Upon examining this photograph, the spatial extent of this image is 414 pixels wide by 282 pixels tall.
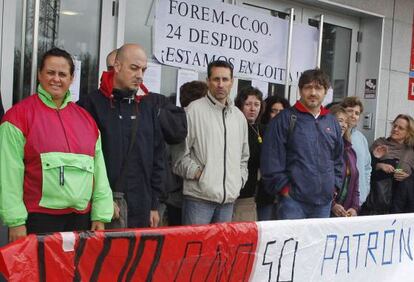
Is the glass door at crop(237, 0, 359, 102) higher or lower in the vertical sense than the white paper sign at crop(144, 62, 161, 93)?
higher

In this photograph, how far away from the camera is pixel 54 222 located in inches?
124

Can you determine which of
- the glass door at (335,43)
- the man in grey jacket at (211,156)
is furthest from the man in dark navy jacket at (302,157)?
the glass door at (335,43)

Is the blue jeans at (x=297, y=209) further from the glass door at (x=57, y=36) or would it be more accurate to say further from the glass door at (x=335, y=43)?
the glass door at (x=335, y=43)

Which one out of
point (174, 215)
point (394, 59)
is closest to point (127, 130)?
point (174, 215)

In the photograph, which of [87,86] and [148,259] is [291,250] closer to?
[148,259]

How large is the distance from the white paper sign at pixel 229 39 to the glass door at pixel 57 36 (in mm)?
605

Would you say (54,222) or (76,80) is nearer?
(54,222)

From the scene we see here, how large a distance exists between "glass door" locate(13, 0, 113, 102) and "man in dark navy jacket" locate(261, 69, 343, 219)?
173 cm

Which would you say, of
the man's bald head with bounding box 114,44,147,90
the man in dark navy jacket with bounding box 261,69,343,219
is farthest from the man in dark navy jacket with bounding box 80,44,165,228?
the man in dark navy jacket with bounding box 261,69,343,219

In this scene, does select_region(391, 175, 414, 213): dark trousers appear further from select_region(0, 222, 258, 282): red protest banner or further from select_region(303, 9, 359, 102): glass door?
select_region(0, 222, 258, 282): red protest banner

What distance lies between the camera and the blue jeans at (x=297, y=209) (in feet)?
13.7

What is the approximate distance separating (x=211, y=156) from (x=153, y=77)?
1.54m

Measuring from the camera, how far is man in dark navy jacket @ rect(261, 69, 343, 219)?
4.14 meters

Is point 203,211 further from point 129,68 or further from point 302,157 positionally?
point 129,68
